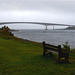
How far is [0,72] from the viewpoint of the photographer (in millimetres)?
5754

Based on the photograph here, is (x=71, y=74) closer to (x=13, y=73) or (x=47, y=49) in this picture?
(x=13, y=73)

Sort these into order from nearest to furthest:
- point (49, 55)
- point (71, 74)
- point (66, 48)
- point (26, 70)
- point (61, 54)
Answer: point (71, 74) → point (26, 70) → point (61, 54) → point (66, 48) → point (49, 55)

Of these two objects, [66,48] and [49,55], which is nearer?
[66,48]

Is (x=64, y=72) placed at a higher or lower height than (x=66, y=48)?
lower

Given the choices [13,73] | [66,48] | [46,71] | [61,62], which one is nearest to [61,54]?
[61,62]

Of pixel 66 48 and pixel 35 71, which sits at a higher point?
pixel 66 48

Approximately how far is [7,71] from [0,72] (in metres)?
0.34

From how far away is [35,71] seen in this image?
5973 millimetres

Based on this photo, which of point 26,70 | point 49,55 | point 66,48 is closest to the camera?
point 26,70

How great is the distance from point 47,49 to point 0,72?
445 cm

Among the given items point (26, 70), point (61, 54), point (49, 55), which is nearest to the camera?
point (26, 70)

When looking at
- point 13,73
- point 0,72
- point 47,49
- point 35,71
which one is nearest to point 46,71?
point 35,71

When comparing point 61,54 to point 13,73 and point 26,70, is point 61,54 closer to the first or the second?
point 26,70

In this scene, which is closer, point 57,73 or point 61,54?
point 57,73
